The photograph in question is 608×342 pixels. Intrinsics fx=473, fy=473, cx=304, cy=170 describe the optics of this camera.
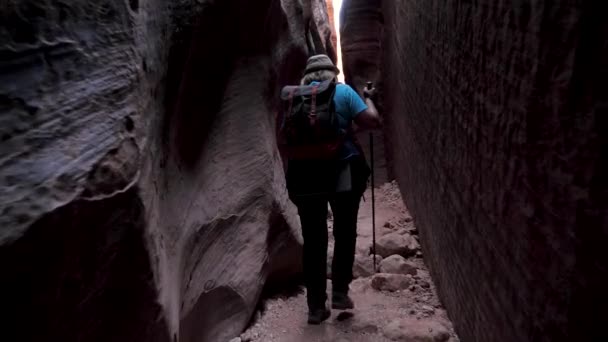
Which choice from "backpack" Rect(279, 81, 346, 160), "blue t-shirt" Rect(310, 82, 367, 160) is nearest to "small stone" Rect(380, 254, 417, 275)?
"blue t-shirt" Rect(310, 82, 367, 160)

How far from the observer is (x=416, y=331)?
2543 millimetres

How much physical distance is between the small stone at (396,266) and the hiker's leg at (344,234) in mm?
655

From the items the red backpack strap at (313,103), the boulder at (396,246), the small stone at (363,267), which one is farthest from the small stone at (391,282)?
the red backpack strap at (313,103)

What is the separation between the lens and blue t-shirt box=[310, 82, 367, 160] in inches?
110

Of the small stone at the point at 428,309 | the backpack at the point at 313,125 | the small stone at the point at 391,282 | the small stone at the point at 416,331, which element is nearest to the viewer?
the small stone at the point at 416,331

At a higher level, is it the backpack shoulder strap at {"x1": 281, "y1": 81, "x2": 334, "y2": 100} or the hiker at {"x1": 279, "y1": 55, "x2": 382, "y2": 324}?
the backpack shoulder strap at {"x1": 281, "y1": 81, "x2": 334, "y2": 100}

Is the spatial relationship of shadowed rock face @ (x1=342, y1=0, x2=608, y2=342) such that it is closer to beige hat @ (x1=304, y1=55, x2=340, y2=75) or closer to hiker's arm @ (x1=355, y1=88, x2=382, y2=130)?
hiker's arm @ (x1=355, y1=88, x2=382, y2=130)

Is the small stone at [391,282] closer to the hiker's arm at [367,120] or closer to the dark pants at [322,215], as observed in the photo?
the dark pants at [322,215]

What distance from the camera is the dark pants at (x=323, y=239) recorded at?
2.86 metres

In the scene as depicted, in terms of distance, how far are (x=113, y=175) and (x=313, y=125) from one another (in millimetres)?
1427

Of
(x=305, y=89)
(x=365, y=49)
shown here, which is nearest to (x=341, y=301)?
(x=305, y=89)

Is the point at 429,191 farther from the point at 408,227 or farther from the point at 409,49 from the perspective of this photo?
the point at 409,49

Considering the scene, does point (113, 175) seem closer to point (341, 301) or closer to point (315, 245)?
point (315, 245)

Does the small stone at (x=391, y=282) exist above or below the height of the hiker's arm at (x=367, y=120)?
below
